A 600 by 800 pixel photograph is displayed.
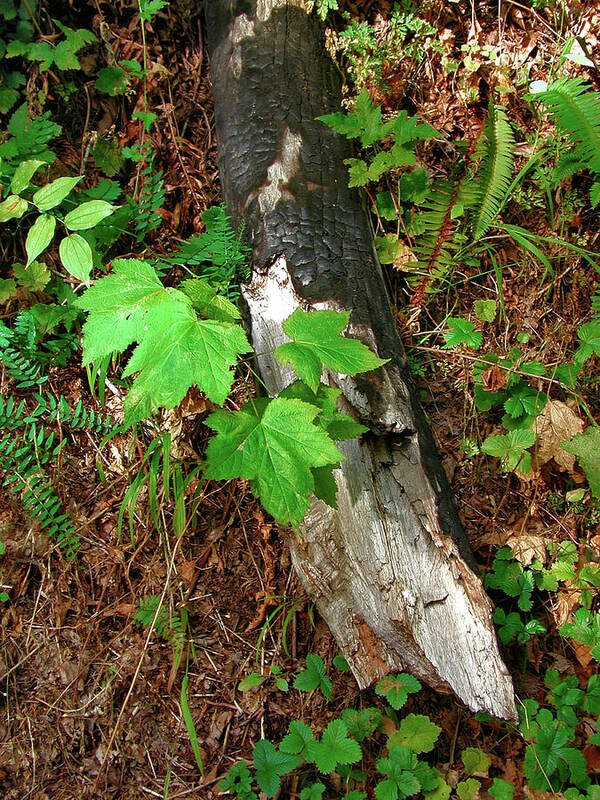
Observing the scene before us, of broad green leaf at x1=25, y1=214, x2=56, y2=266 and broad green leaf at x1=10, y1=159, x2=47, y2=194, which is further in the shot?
broad green leaf at x1=10, y1=159, x2=47, y2=194

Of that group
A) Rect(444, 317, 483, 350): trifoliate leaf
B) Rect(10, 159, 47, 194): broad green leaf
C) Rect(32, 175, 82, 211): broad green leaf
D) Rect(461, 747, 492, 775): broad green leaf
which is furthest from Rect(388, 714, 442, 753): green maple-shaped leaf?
Rect(10, 159, 47, 194): broad green leaf

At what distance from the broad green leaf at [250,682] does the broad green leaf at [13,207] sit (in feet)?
6.54

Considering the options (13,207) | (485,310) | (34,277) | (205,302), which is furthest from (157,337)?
(485,310)

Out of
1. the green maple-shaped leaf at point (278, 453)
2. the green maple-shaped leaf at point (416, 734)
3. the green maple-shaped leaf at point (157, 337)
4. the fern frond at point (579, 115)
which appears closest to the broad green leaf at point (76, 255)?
the green maple-shaped leaf at point (157, 337)

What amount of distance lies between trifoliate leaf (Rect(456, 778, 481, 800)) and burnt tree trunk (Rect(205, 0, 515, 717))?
1.01 feet

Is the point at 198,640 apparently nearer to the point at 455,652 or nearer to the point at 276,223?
the point at 455,652

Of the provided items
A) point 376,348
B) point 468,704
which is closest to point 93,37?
point 376,348

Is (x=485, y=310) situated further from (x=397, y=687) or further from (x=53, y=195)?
(x=53, y=195)

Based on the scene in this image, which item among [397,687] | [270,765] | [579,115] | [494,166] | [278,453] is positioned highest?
[579,115]

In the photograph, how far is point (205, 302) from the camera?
1679 mm

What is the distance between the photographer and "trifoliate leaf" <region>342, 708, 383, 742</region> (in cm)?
193

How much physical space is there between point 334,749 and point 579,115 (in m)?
2.72

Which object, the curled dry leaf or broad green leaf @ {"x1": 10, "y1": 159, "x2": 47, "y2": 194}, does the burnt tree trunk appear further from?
broad green leaf @ {"x1": 10, "y1": 159, "x2": 47, "y2": 194}

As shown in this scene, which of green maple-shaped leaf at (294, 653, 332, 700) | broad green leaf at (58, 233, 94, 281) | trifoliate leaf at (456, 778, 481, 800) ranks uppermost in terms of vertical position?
broad green leaf at (58, 233, 94, 281)
